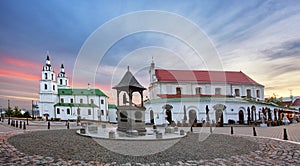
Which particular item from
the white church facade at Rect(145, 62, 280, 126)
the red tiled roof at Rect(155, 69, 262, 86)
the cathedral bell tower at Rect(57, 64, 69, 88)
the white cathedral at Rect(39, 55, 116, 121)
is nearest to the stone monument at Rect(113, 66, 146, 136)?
the white church facade at Rect(145, 62, 280, 126)

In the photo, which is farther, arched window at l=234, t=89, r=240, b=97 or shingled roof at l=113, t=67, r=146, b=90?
arched window at l=234, t=89, r=240, b=97

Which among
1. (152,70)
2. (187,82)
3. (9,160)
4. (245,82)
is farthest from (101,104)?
(9,160)

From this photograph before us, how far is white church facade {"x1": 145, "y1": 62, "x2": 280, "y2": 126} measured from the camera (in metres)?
34.0

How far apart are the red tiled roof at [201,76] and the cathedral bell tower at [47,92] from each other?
37.5m

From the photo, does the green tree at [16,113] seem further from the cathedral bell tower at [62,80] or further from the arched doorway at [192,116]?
the arched doorway at [192,116]

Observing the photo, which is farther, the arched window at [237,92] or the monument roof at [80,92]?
the monument roof at [80,92]

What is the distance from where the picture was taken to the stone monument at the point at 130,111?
17348mm

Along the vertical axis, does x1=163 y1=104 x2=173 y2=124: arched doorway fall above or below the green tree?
above

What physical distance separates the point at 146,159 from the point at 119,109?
34.5 feet

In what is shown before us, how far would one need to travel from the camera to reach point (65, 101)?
66.9 m

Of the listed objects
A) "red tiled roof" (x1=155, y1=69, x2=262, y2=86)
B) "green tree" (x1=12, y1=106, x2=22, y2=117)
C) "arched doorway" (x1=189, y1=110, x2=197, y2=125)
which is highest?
"red tiled roof" (x1=155, y1=69, x2=262, y2=86)

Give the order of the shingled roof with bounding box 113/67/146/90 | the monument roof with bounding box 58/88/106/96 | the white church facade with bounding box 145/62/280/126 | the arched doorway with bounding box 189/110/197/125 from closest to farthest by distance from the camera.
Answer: the shingled roof with bounding box 113/67/146/90, the arched doorway with bounding box 189/110/197/125, the white church facade with bounding box 145/62/280/126, the monument roof with bounding box 58/88/106/96

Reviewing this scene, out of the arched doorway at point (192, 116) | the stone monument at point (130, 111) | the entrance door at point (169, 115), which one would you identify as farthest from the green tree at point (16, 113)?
the stone monument at point (130, 111)

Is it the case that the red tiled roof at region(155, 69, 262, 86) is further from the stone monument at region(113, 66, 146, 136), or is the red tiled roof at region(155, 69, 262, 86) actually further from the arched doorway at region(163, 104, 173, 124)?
the stone monument at region(113, 66, 146, 136)
